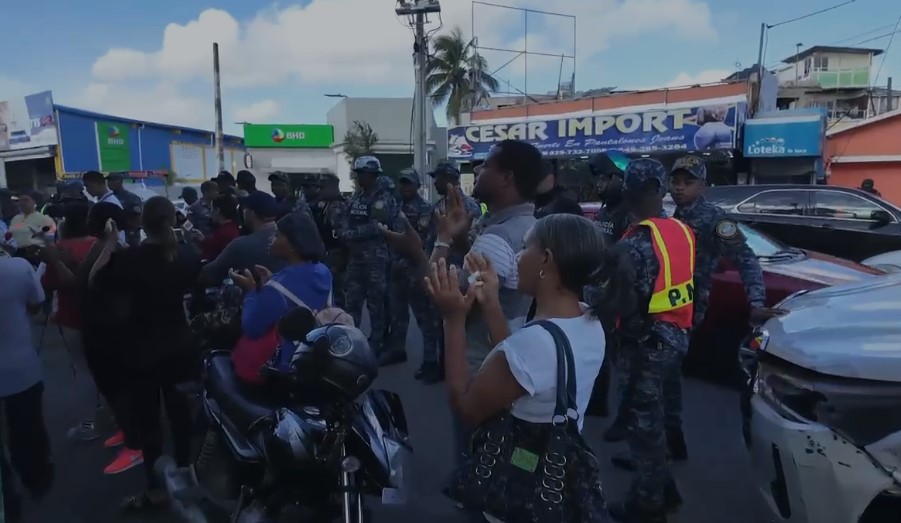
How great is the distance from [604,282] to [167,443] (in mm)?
3727

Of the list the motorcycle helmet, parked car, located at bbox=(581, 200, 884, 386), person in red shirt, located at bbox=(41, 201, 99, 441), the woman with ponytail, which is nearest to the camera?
the motorcycle helmet

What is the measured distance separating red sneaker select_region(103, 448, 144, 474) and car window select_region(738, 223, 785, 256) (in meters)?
4.95

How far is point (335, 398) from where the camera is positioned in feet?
7.18

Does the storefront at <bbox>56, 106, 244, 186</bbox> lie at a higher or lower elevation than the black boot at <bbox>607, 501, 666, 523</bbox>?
higher

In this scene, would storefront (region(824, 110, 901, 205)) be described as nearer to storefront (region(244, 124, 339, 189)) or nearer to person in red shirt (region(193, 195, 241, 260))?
person in red shirt (region(193, 195, 241, 260))

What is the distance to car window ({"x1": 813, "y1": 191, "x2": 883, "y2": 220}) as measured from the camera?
325 inches

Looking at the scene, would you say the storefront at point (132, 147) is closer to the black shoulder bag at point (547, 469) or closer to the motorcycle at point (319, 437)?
the motorcycle at point (319, 437)

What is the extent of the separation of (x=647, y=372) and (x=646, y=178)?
0.99 meters

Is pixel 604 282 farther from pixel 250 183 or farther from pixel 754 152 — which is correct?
pixel 754 152

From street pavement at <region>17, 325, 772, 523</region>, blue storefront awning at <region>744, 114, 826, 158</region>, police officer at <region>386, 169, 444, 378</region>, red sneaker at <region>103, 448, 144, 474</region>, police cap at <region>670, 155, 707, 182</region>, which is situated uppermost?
blue storefront awning at <region>744, 114, 826, 158</region>

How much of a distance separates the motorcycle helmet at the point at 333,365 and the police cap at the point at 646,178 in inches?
72.0

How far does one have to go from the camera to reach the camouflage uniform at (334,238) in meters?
6.60

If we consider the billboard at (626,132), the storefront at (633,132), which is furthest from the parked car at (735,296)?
the billboard at (626,132)

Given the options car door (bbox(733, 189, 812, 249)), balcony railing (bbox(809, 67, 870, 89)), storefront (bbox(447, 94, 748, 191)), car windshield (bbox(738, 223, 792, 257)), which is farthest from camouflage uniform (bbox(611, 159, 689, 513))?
balcony railing (bbox(809, 67, 870, 89))
